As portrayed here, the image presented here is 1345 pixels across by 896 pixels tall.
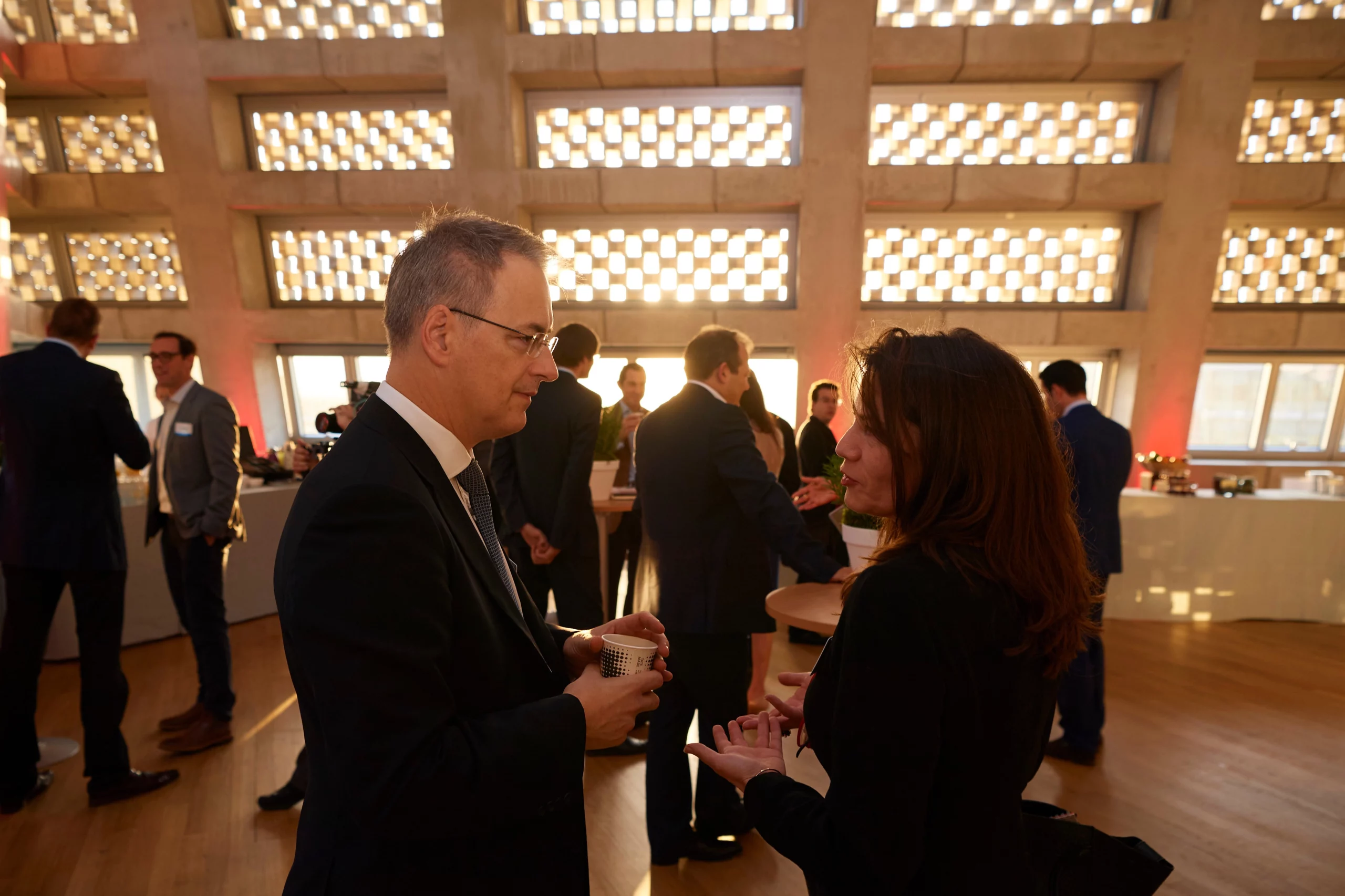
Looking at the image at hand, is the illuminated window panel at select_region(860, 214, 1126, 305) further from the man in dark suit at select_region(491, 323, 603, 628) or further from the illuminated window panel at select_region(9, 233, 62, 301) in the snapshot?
the illuminated window panel at select_region(9, 233, 62, 301)

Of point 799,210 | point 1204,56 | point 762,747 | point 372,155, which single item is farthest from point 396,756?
point 1204,56

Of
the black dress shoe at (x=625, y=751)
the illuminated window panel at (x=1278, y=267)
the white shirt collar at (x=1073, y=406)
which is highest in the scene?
the illuminated window panel at (x=1278, y=267)

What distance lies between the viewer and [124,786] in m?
2.68

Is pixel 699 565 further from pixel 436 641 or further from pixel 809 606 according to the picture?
pixel 436 641

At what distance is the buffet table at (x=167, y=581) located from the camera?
3.98 m

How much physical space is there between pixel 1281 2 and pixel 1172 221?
2.06m

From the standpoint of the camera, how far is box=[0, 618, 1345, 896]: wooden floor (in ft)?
7.48

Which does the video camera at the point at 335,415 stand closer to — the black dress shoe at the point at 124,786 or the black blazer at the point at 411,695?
the black blazer at the point at 411,695

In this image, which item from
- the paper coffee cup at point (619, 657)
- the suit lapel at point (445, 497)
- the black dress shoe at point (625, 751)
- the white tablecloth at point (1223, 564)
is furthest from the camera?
the white tablecloth at point (1223, 564)

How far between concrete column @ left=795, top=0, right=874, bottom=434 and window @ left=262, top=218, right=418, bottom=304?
150 inches

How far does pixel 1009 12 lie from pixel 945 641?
6851 millimetres

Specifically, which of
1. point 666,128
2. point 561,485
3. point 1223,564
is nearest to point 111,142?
point 666,128

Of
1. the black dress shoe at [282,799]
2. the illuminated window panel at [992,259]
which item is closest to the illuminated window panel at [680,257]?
the illuminated window panel at [992,259]

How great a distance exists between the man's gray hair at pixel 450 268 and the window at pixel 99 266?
23.0 feet
